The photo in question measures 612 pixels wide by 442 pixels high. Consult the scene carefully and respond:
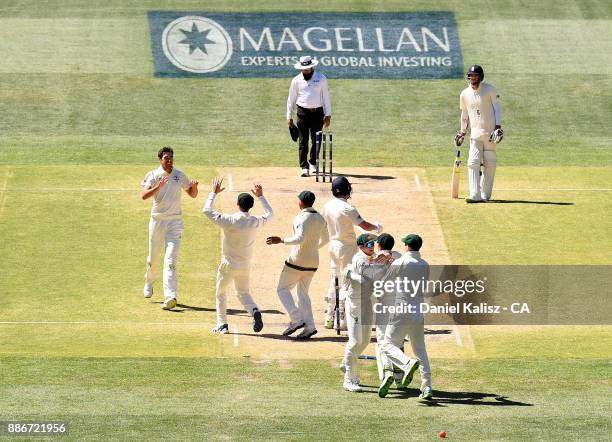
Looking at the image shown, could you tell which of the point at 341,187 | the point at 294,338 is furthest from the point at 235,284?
the point at 341,187

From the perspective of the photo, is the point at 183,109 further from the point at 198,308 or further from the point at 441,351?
the point at 441,351

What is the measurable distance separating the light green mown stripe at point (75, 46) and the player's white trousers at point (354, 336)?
654 inches

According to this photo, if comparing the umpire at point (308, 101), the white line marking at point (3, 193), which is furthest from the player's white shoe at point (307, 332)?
the white line marking at point (3, 193)

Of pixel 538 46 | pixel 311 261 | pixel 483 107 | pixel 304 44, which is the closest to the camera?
pixel 311 261

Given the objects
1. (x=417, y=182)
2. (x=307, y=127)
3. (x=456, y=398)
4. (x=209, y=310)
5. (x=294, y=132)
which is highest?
(x=307, y=127)

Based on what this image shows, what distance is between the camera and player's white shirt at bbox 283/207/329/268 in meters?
21.0

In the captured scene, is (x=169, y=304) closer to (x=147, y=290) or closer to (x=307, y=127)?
(x=147, y=290)

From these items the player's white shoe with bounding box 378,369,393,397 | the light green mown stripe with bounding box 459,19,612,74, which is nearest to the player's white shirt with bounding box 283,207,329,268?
the player's white shoe with bounding box 378,369,393,397

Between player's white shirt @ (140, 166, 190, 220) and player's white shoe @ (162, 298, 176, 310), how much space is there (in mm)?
1250

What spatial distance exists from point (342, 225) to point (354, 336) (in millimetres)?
2509

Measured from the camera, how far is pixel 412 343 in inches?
748

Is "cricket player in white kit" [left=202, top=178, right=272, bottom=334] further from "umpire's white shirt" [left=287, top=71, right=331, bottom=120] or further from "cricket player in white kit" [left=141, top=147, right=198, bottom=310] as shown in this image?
"umpire's white shirt" [left=287, top=71, right=331, bottom=120]

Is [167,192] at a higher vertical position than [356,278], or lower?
higher

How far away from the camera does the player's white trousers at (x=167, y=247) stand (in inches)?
906
